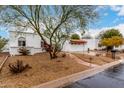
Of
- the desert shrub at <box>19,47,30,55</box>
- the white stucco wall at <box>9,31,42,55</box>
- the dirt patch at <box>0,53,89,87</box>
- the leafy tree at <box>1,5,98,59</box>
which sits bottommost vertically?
the dirt patch at <box>0,53,89,87</box>

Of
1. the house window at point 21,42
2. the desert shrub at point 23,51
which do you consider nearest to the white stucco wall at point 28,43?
the house window at point 21,42

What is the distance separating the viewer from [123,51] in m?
38.7

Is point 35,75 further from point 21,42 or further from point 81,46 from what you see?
point 81,46

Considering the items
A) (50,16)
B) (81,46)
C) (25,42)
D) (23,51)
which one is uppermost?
(50,16)

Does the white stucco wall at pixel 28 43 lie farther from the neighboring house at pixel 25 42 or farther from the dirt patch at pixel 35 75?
the dirt patch at pixel 35 75

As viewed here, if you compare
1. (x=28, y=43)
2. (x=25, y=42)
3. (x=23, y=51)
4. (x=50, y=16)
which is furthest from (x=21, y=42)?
(x=50, y=16)

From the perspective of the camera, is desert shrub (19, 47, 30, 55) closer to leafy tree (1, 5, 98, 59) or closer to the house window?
the house window

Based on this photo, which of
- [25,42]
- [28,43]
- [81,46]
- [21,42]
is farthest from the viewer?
[81,46]

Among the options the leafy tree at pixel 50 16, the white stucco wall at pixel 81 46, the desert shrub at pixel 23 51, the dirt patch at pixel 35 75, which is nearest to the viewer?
the dirt patch at pixel 35 75

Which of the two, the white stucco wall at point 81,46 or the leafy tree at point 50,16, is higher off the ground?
the leafy tree at point 50,16

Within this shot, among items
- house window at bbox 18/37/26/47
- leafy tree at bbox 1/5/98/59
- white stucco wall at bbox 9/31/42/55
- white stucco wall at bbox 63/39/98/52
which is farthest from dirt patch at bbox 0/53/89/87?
white stucco wall at bbox 63/39/98/52

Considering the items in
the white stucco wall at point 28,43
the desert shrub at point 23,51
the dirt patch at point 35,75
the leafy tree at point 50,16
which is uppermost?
the leafy tree at point 50,16

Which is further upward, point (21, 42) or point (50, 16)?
Answer: point (50, 16)
